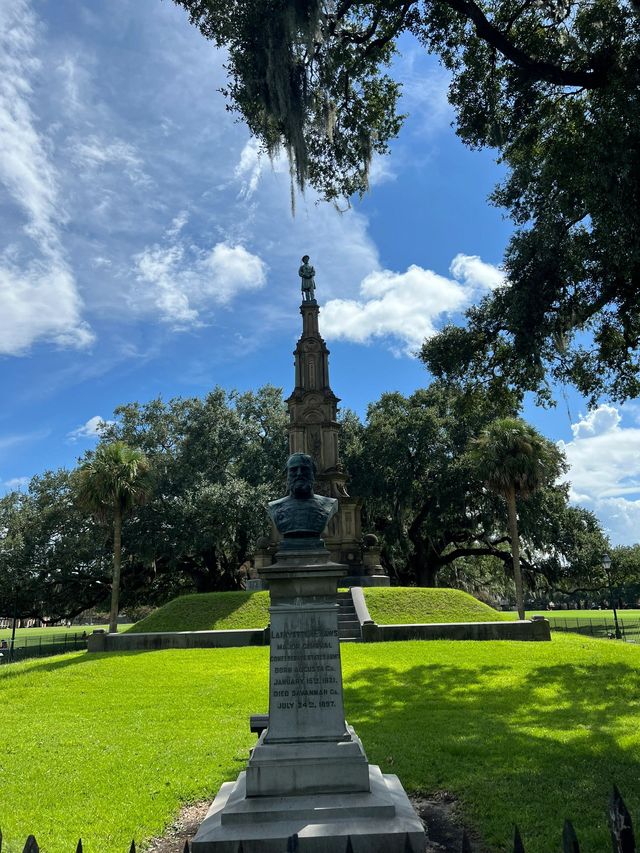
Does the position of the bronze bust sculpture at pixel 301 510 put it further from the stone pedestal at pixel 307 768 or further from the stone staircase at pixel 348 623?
the stone staircase at pixel 348 623

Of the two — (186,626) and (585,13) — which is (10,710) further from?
(585,13)

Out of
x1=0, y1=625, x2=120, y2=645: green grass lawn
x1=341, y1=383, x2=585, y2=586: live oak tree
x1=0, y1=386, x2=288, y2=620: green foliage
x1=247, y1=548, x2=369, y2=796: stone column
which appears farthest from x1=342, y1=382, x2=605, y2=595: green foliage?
x1=247, y1=548, x2=369, y2=796: stone column

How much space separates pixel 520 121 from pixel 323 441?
1865 cm

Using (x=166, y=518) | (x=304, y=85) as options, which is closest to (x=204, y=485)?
(x=166, y=518)

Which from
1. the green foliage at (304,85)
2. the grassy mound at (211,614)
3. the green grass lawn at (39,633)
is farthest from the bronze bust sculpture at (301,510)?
the green grass lawn at (39,633)

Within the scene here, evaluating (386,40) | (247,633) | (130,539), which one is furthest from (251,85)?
(130,539)

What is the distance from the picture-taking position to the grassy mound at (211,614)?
2223cm

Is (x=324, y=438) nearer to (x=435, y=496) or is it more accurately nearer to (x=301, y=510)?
(x=435, y=496)

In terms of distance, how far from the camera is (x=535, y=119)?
476 inches

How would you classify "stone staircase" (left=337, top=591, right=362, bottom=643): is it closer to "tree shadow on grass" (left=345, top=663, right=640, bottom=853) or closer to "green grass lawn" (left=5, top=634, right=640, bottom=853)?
"green grass lawn" (left=5, top=634, right=640, bottom=853)

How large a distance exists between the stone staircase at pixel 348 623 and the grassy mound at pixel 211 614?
2.95m

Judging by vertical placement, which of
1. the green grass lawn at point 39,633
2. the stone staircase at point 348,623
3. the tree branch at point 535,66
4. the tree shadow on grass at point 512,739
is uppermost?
the tree branch at point 535,66

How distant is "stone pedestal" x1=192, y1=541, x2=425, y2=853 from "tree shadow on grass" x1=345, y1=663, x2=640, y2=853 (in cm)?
113

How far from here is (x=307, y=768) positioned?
5.66 metres
